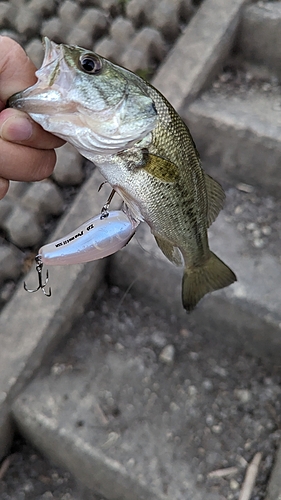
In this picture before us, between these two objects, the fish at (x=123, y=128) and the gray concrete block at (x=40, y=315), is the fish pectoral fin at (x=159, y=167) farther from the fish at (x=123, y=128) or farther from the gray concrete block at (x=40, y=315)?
the gray concrete block at (x=40, y=315)

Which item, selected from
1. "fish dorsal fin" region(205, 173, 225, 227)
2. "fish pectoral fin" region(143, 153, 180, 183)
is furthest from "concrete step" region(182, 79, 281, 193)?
"fish pectoral fin" region(143, 153, 180, 183)

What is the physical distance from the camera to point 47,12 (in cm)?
231

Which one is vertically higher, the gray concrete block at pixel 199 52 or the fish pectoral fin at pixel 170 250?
the gray concrete block at pixel 199 52

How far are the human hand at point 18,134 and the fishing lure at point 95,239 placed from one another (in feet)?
0.63

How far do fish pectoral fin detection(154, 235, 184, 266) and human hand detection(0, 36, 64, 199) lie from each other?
359 millimetres

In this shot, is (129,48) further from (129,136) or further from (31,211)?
(129,136)

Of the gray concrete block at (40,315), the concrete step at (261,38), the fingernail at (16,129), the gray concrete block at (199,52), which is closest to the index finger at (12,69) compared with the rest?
the fingernail at (16,129)

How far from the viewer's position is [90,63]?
0.91m

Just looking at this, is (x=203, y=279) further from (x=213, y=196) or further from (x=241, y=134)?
(x=241, y=134)

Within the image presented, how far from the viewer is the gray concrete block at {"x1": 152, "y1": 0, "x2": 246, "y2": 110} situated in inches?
75.0

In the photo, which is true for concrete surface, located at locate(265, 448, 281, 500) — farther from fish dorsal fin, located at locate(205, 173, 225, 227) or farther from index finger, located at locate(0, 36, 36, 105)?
index finger, located at locate(0, 36, 36, 105)

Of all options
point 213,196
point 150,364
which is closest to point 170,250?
point 213,196

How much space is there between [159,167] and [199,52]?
129cm

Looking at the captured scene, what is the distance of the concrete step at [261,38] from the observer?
1.98m
